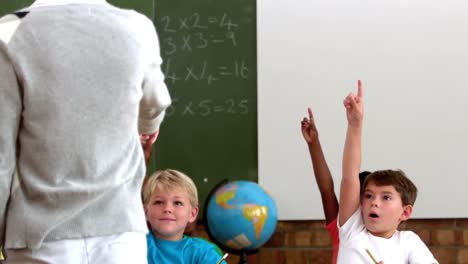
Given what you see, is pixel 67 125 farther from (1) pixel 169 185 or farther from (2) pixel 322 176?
(2) pixel 322 176

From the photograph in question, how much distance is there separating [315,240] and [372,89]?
2.88 ft

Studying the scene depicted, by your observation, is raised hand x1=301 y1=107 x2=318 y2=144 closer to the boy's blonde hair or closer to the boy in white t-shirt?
the boy in white t-shirt

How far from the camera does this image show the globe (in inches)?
147

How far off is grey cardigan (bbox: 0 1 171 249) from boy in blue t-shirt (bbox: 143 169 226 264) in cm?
90

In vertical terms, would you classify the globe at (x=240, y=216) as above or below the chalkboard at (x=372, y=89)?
below

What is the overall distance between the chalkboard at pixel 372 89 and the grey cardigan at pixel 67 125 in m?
2.70

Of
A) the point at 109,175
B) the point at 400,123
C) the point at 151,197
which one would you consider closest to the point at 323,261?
the point at 400,123

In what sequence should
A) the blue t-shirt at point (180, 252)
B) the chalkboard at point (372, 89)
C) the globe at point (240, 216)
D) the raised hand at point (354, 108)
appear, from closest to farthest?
the blue t-shirt at point (180, 252), the raised hand at point (354, 108), the globe at point (240, 216), the chalkboard at point (372, 89)

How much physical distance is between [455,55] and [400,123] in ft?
1.57

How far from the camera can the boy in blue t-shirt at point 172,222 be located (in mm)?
2406

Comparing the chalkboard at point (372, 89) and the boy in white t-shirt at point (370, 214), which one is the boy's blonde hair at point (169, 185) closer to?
the boy in white t-shirt at point (370, 214)

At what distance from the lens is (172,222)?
2445 mm

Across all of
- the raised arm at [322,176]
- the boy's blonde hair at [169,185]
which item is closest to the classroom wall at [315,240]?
the raised arm at [322,176]

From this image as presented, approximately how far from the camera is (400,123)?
4.23 m
